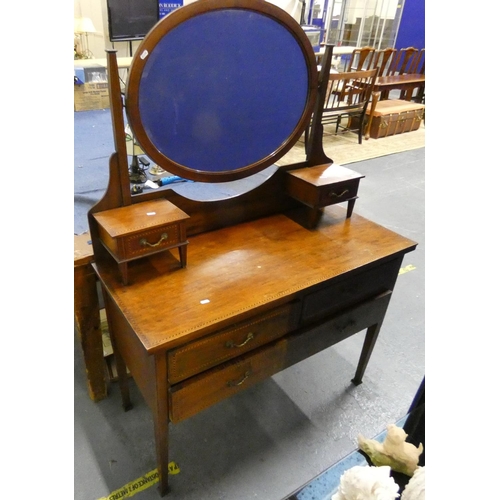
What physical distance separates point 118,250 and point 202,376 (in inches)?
16.6

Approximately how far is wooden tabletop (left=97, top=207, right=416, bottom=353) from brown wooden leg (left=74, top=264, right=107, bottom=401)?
17 centimetres

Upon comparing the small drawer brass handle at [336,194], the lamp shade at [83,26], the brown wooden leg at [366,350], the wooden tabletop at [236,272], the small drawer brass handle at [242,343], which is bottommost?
the brown wooden leg at [366,350]

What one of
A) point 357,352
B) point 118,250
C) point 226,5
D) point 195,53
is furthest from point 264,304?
point 357,352

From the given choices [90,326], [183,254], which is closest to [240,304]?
[183,254]

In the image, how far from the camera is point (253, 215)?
154cm

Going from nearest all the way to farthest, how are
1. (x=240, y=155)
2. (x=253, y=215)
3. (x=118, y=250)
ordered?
(x=118, y=250)
(x=240, y=155)
(x=253, y=215)

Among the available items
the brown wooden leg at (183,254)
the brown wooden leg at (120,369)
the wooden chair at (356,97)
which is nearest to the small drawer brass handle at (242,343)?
the brown wooden leg at (183,254)

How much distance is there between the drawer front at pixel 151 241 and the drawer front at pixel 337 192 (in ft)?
1.81

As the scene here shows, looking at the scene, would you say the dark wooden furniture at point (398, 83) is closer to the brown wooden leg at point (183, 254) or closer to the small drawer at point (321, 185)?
the small drawer at point (321, 185)

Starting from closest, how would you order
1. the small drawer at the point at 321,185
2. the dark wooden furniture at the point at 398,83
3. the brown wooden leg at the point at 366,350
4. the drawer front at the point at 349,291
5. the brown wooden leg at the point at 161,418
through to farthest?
the brown wooden leg at the point at 161,418 → the drawer front at the point at 349,291 → the small drawer at the point at 321,185 → the brown wooden leg at the point at 366,350 → the dark wooden furniture at the point at 398,83

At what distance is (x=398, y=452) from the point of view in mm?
1081

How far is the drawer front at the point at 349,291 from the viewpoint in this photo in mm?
1312

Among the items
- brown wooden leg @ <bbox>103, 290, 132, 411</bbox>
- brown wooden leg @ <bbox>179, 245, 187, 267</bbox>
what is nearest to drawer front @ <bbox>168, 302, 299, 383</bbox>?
brown wooden leg @ <bbox>179, 245, 187, 267</bbox>
